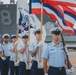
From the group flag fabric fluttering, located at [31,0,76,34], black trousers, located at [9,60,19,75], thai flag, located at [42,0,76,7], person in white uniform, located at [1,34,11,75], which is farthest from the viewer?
person in white uniform, located at [1,34,11,75]

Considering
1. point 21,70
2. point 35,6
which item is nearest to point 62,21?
point 35,6

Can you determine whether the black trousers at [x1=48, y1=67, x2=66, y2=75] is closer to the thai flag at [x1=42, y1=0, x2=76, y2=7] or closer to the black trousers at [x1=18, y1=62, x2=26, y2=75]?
the thai flag at [x1=42, y1=0, x2=76, y2=7]

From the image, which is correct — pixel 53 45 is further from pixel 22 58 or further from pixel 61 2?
pixel 22 58

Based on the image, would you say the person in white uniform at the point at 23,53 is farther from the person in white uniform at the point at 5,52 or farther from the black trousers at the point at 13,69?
the person in white uniform at the point at 5,52

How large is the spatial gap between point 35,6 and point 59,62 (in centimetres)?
232

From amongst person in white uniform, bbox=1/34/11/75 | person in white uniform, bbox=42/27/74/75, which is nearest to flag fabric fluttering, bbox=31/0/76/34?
person in white uniform, bbox=42/27/74/75

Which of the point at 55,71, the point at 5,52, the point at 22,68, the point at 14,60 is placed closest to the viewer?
the point at 55,71

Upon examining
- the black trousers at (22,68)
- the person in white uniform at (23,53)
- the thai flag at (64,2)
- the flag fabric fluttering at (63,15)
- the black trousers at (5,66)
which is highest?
the thai flag at (64,2)

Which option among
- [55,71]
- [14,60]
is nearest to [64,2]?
[55,71]

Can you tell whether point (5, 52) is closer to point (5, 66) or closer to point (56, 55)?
point (5, 66)

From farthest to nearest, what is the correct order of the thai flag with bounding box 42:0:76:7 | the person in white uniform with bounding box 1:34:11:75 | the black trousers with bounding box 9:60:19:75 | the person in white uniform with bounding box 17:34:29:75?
1. the person in white uniform with bounding box 1:34:11:75
2. the black trousers with bounding box 9:60:19:75
3. the person in white uniform with bounding box 17:34:29:75
4. the thai flag with bounding box 42:0:76:7

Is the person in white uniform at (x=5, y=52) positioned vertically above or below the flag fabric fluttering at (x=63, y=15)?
below

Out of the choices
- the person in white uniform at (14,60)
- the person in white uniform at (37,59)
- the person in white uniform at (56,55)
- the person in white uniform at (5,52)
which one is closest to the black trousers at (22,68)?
the person in white uniform at (37,59)

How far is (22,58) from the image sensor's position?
740 cm
